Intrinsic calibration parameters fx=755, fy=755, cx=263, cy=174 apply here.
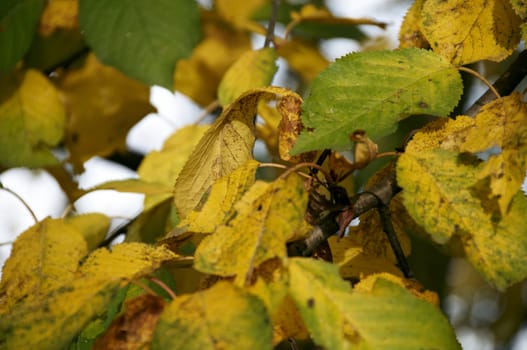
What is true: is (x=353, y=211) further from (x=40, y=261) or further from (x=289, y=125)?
(x=40, y=261)

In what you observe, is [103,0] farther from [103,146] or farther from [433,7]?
[433,7]

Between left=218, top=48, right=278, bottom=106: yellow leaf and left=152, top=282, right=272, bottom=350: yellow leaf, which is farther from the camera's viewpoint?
left=218, top=48, right=278, bottom=106: yellow leaf

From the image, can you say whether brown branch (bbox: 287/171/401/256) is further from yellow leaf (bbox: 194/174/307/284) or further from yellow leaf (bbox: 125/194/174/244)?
yellow leaf (bbox: 125/194/174/244)

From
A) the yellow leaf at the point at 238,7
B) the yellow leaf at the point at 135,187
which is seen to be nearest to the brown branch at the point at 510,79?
the yellow leaf at the point at 135,187

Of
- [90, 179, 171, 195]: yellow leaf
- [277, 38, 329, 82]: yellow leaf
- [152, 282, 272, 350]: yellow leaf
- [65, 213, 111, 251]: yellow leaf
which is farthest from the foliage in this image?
[277, 38, 329, 82]: yellow leaf

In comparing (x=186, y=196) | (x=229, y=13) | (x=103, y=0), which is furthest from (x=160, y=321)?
(x=229, y=13)

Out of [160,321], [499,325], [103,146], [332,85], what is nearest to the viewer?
[160,321]
